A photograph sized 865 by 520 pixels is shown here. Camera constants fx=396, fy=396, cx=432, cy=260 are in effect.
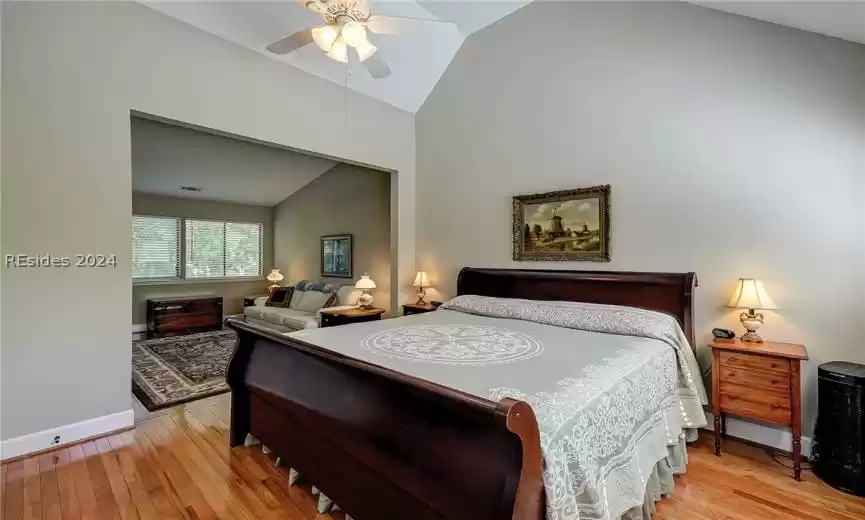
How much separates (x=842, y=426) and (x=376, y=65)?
3678 millimetres

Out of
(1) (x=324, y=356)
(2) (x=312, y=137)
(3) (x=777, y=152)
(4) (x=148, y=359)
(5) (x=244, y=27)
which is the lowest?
(4) (x=148, y=359)

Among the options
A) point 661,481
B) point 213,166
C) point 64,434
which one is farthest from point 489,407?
point 213,166

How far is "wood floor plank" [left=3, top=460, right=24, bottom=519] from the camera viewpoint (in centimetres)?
197

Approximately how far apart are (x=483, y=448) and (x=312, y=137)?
3684 millimetres

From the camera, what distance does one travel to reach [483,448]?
1.32 m

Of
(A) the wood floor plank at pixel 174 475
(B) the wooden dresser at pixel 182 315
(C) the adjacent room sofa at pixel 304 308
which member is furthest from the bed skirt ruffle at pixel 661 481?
(B) the wooden dresser at pixel 182 315

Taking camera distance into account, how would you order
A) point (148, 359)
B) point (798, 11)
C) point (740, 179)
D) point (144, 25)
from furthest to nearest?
point (148, 359) → point (144, 25) → point (740, 179) → point (798, 11)

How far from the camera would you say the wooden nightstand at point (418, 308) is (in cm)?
456

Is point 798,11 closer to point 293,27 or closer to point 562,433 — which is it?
point 562,433

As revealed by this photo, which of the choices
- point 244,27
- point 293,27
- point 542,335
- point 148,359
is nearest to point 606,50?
point 542,335

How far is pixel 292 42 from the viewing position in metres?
2.65

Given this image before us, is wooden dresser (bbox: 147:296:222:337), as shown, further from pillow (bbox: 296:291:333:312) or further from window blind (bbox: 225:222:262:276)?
pillow (bbox: 296:291:333:312)

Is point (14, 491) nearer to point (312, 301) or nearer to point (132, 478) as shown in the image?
point (132, 478)

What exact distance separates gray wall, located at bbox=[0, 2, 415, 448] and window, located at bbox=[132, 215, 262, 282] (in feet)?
13.9
